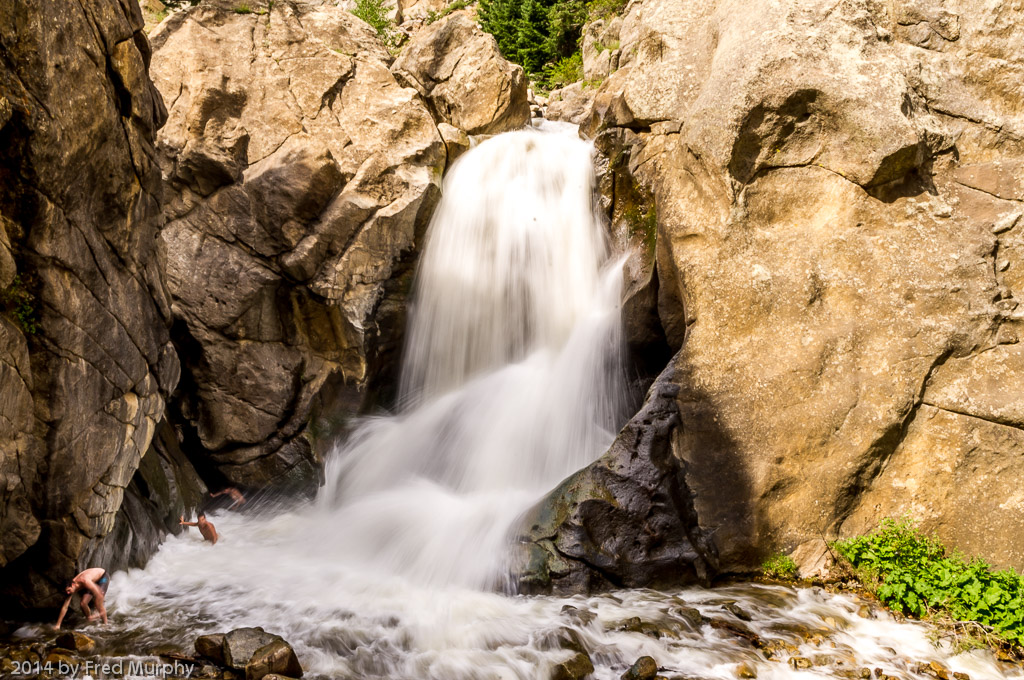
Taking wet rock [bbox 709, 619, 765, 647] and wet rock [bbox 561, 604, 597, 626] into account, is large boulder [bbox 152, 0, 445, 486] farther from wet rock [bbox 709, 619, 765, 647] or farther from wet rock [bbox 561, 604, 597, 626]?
wet rock [bbox 709, 619, 765, 647]

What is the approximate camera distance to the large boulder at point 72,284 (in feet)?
15.9

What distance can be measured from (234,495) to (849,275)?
872 cm

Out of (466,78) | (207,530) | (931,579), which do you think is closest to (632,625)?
(931,579)

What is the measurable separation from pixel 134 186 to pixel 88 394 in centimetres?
206

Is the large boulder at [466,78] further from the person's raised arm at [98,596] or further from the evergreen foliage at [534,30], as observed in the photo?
the evergreen foliage at [534,30]

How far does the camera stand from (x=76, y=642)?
5.13 metres

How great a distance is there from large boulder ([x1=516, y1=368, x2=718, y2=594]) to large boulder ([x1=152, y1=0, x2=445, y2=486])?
4.53 m

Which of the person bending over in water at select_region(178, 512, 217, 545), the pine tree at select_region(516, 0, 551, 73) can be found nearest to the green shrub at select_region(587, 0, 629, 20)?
the pine tree at select_region(516, 0, 551, 73)

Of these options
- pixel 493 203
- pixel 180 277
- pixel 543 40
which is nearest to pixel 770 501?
pixel 493 203

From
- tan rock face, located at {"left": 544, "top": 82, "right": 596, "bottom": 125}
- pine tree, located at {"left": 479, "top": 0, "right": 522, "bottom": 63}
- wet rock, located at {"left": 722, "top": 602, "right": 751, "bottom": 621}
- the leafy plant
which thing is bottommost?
wet rock, located at {"left": 722, "top": 602, "right": 751, "bottom": 621}

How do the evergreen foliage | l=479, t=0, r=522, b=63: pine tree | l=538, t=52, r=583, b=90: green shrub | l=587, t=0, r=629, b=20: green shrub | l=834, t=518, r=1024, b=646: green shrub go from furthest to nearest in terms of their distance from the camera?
l=479, t=0, r=522, b=63: pine tree, the evergreen foliage, l=538, t=52, r=583, b=90: green shrub, l=587, t=0, r=629, b=20: green shrub, l=834, t=518, r=1024, b=646: green shrub

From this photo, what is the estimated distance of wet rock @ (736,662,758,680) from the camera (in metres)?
4.81

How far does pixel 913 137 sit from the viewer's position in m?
6.84

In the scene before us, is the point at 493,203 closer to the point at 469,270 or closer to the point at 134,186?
the point at 469,270
